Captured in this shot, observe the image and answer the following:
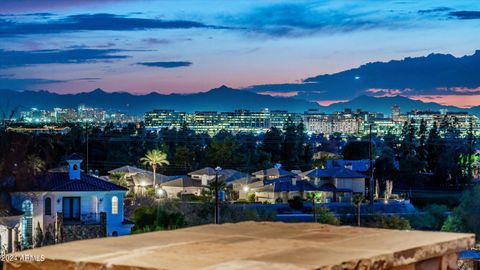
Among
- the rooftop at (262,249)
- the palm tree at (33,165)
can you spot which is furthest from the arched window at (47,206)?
the rooftop at (262,249)

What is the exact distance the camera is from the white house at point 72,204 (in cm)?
2514

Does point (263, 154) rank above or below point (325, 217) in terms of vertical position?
above

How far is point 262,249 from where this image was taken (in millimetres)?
3002

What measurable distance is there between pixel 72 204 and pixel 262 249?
78.8 feet

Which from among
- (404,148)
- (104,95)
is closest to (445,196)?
(404,148)

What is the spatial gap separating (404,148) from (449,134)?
16.5 metres

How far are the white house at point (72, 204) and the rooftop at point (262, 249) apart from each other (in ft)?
71.3

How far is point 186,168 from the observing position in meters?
59.4

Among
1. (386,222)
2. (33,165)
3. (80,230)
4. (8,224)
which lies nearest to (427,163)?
(386,222)

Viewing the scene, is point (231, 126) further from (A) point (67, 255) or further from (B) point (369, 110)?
(A) point (67, 255)

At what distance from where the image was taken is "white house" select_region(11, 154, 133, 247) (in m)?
25.1

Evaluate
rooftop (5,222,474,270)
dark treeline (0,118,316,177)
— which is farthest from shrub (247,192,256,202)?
rooftop (5,222,474,270)

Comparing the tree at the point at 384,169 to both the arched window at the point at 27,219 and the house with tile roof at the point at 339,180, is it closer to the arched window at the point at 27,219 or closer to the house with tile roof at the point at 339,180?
the house with tile roof at the point at 339,180

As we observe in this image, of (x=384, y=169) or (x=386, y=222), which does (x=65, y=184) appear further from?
(x=384, y=169)
